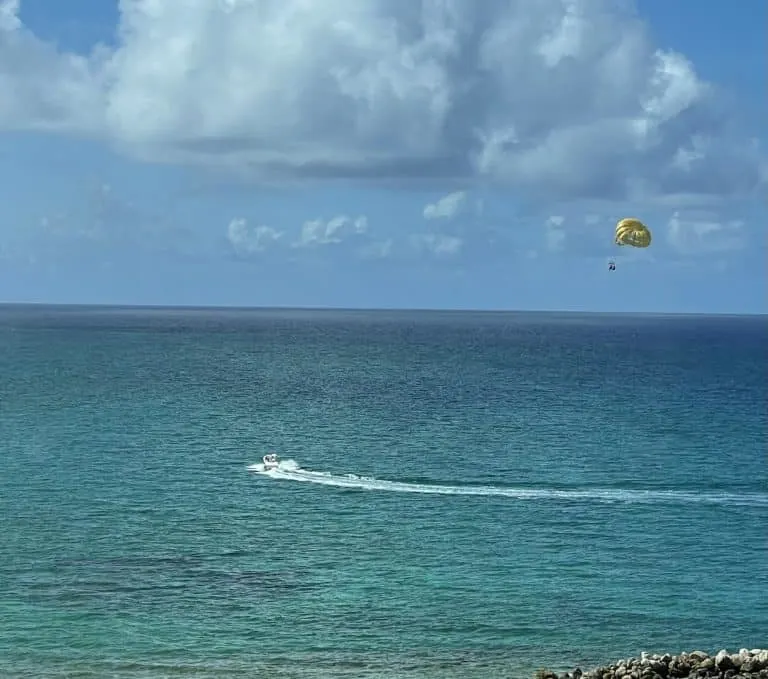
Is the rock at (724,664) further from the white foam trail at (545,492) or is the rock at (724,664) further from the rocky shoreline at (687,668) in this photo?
the white foam trail at (545,492)

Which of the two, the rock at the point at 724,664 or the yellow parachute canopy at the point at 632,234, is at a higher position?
the yellow parachute canopy at the point at 632,234

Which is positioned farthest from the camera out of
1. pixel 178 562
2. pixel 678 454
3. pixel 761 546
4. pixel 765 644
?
pixel 678 454

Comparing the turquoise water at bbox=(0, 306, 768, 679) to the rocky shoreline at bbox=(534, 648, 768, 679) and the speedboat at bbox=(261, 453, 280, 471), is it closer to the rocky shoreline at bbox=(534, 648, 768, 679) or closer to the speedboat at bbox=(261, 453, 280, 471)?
the speedboat at bbox=(261, 453, 280, 471)

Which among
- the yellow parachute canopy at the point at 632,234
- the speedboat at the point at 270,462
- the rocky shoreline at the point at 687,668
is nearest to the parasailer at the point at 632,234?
the yellow parachute canopy at the point at 632,234

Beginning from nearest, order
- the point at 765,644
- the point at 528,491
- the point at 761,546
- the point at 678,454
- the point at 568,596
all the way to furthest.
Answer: the point at 765,644 < the point at 568,596 < the point at 761,546 < the point at 528,491 < the point at 678,454

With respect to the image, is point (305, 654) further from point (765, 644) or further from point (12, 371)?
point (12, 371)

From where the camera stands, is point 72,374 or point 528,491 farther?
point 72,374

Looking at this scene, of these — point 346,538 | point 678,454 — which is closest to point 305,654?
point 346,538
